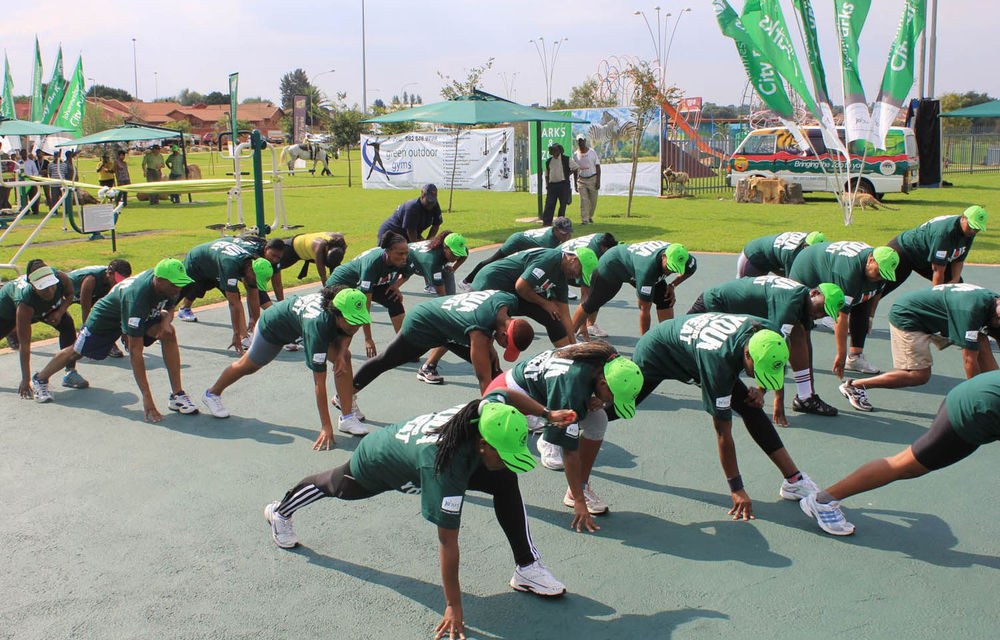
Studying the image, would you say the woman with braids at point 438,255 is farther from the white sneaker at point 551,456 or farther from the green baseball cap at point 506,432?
the green baseball cap at point 506,432

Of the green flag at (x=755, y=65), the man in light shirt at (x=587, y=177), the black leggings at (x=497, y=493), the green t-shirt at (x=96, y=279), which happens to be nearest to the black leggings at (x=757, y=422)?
the black leggings at (x=497, y=493)

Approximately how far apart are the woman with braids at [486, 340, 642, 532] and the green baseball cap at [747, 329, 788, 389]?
70 cm

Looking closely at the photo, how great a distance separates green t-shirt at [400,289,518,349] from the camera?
5.68 m

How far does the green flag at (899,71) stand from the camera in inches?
637

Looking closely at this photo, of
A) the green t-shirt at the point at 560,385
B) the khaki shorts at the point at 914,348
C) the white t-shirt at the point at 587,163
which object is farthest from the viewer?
the white t-shirt at the point at 587,163

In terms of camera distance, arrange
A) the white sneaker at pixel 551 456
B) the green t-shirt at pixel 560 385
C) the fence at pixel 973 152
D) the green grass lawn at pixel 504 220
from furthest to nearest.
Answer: the fence at pixel 973 152
the green grass lawn at pixel 504 220
the white sneaker at pixel 551 456
the green t-shirt at pixel 560 385

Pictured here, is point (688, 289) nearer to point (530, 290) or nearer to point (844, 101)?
point (530, 290)

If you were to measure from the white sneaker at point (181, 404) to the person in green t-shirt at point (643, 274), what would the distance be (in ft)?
11.8

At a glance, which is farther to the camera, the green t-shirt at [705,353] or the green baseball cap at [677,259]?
the green baseball cap at [677,259]

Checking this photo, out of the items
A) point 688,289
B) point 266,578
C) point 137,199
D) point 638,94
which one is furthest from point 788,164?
point 266,578

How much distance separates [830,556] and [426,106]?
15.3m

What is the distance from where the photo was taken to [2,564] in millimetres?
4391

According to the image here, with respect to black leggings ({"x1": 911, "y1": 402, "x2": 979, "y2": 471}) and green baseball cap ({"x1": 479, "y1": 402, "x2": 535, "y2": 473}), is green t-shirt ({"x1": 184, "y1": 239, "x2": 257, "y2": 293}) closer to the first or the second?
green baseball cap ({"x1": 479, "y1": 402, "x2": 535, "y2": 473})

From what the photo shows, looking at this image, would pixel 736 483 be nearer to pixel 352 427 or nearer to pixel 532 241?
pixel 352 427
